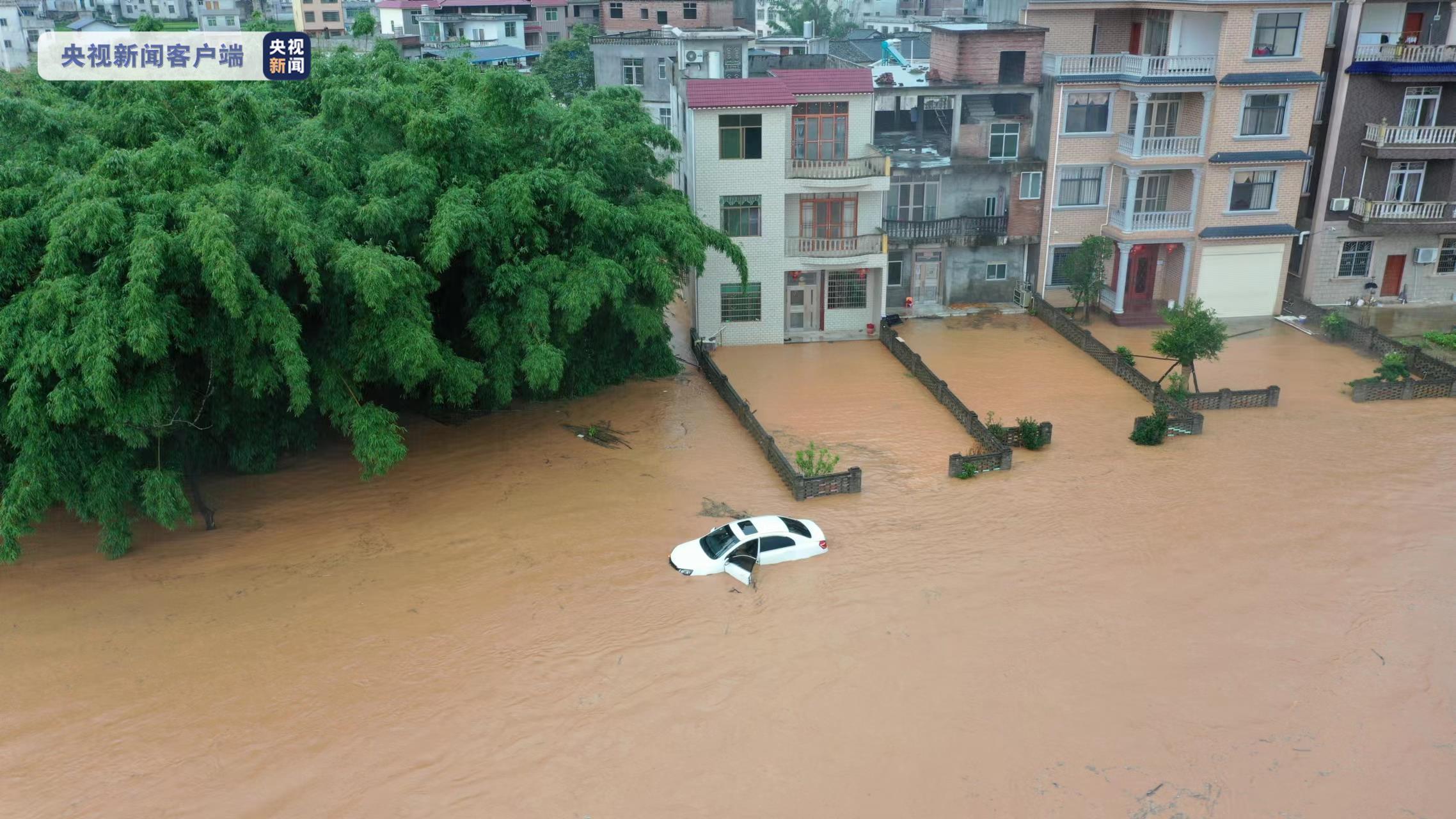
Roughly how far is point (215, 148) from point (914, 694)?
17.6m

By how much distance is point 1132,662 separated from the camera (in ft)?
59.3

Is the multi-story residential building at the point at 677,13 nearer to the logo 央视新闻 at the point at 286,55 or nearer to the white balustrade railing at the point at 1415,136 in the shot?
the white balustrade railing at the point at 1415,136

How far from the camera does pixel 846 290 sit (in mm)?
35031

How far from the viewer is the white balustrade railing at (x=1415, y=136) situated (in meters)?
34.5

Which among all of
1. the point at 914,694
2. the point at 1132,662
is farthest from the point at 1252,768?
the point at 914,694

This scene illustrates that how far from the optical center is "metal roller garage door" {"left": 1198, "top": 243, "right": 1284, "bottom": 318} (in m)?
35.6

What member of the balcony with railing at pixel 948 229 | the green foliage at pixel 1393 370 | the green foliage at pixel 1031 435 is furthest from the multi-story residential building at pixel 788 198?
the green foliage at pixel 1393 370

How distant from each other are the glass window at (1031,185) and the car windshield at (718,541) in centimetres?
2017

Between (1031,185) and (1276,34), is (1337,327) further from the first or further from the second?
(1031,185)

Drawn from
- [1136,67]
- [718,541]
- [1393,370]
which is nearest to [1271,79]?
[1136,67]

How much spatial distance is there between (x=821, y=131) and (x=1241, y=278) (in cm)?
1482

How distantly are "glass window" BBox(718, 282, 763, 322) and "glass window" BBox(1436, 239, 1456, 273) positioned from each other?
2290 centimetres

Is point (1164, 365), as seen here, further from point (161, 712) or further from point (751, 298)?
point (161, 712)

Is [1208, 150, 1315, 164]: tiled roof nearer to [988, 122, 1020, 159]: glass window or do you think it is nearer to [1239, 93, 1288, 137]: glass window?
[1239, 93, 1288, 137]: glass window
